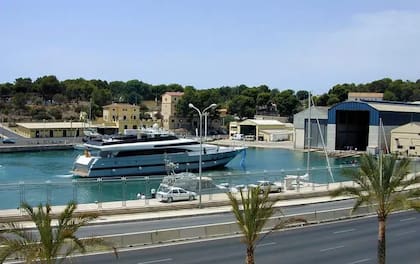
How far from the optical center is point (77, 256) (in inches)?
901

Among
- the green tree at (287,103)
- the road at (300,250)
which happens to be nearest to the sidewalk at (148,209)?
the road at (300,250)

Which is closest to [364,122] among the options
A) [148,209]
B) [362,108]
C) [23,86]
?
[362,108]

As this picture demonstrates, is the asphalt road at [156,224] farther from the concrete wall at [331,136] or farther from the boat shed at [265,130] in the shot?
the boat shed at [265,130]

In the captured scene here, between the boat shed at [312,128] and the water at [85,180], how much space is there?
461cm

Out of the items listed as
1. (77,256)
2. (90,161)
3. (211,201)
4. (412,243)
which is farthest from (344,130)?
(77,256)

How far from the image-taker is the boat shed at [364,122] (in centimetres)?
10000

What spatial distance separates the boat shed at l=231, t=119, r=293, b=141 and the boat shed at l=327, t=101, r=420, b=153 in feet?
77.9

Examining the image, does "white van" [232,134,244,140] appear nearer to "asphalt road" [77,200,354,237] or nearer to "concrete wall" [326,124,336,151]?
"concrete wall" [326,124,336,151]

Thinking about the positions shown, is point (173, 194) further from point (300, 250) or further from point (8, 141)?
point (8, 141)

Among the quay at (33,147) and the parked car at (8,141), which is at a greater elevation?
the parked car at (8,141)

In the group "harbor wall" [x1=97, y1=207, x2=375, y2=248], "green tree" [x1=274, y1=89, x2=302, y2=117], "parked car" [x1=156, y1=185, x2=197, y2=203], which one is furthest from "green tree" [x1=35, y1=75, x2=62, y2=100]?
"harbor wall" [x1=97, y1=207, x2=375, y2=248]

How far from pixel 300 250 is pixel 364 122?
9089 centimetres

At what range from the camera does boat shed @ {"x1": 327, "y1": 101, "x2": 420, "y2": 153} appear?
100m

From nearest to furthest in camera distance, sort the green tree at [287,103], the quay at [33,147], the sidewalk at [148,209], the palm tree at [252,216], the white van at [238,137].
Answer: the palm tree at [252,216] → the sidewalk at [148,209] → the quay at [33,147] → the white van at [238,137] → the green tree at [287,103]
